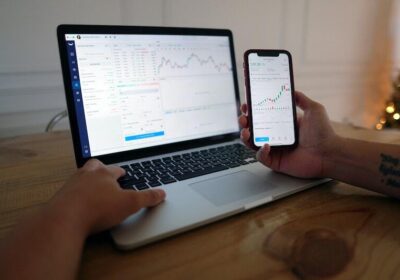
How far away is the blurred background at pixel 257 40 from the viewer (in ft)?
2.69

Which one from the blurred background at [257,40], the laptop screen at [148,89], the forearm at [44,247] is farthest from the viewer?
the blurred background at [257,40]

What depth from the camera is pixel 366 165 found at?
1.46 feet

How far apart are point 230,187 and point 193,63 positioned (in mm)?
327

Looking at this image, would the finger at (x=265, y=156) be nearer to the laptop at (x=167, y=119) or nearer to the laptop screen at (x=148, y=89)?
the laptop at (x=167, y=119)

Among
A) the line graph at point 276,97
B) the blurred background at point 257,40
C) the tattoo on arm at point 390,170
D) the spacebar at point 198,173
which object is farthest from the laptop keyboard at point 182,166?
the blurred background at point 257,40

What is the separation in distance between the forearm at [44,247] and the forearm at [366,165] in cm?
39

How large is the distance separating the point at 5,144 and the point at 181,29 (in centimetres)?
→ 53

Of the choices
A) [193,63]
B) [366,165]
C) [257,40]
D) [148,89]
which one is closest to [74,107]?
[148,89]

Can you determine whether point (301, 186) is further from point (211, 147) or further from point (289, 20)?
point (289, 20)

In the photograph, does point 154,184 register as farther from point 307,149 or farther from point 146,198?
point 307,149

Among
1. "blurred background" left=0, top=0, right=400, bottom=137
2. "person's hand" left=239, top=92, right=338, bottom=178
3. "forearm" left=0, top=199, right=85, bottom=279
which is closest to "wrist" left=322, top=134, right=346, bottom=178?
"person's hand" left=239, top=92, right=338, bottom=178

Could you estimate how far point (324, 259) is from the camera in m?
0.29

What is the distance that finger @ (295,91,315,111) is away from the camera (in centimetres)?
54

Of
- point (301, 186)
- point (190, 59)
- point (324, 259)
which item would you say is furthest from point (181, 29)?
point (324, 259)
